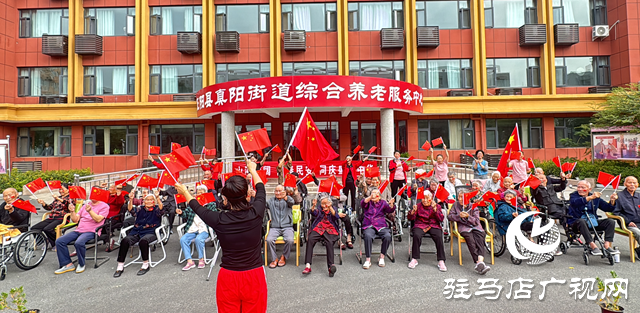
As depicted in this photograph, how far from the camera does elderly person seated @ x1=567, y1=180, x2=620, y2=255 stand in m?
5.92

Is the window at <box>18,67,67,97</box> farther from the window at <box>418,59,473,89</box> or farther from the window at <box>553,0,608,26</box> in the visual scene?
the window at <box>553,0,608,26</box>

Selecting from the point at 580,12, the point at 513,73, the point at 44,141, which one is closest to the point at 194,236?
the point at 44,141

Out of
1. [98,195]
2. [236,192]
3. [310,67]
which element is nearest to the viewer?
[236,192]

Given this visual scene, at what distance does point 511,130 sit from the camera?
701 inches

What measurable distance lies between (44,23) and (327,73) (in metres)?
16.2

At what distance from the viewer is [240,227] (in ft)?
9.04

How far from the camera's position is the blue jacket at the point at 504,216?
6.18 metres

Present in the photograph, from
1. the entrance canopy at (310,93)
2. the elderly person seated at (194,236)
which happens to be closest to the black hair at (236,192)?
the elderly person seated at (194,236)

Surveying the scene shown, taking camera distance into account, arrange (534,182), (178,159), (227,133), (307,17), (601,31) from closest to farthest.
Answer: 1. (178,159)
2. (534,182)
3. (227,133)
4. (601,31)
5. (307,17)

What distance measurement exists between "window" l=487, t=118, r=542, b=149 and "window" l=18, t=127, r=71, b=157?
2324 centimetres

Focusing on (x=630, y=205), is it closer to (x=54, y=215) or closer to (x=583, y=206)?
(x=583, y=206)

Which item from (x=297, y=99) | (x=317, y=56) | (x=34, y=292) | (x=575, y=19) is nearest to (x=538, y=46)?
(x=575, y=19)

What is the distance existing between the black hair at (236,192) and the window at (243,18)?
674 inches

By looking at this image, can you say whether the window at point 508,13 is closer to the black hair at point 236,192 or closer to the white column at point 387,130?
the white column at point 387,130
